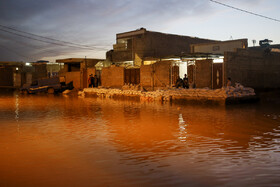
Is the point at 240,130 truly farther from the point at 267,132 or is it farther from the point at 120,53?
the point at 120,53

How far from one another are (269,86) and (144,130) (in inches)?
817

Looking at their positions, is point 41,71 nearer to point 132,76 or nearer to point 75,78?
point 75,78

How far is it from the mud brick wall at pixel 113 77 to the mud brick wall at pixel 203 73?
9.08m

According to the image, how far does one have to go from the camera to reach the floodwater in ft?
15.5

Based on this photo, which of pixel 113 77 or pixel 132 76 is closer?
pixel 132 76

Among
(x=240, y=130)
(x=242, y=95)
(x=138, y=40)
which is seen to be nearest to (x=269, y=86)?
(x=242, y=95)

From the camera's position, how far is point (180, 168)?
17.3 feet

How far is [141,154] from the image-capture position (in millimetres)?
6289

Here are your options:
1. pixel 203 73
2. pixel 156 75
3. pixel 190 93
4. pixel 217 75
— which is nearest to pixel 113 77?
pixel 156 75

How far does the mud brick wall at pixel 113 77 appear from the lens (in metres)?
30.5

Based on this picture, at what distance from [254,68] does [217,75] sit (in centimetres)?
413

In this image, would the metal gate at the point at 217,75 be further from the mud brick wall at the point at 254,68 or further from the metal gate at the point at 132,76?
the metal gate at the point at 132,76

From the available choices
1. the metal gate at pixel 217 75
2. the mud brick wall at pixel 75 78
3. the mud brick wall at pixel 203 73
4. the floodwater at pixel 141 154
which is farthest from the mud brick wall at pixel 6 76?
the floodwater at pixel 141 154

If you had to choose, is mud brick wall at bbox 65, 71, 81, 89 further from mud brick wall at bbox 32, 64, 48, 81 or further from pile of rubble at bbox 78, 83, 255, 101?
pile of rubble at bbox 78, 83, 255, 101
